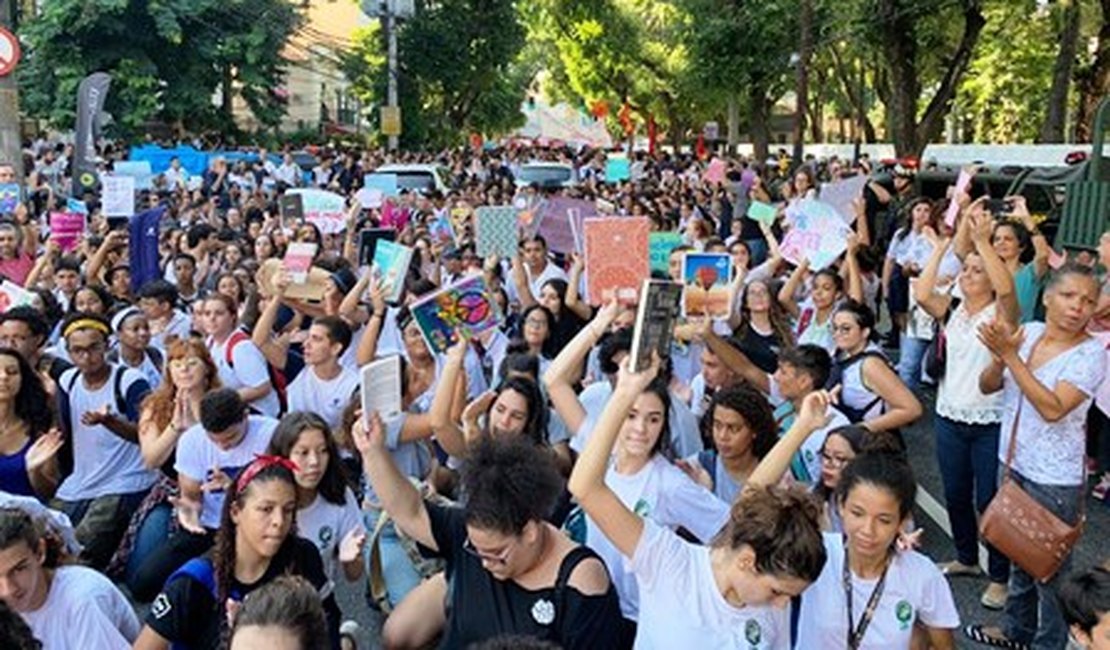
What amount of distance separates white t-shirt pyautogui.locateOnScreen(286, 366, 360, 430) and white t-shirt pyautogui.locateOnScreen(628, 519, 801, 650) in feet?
9.54

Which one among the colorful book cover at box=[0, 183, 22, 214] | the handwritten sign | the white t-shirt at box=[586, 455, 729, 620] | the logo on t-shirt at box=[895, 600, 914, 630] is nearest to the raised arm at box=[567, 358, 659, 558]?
the white t-shirt at box=[586, 455, 729, 620]

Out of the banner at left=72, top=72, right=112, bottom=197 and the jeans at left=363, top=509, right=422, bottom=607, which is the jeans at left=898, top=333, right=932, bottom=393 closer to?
the jeans at left=363, top=509, right=422, bottom=607

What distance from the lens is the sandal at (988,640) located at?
4801 mm

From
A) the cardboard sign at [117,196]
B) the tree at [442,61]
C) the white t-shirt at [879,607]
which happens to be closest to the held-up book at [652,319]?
the white t-shirt at [879,607]

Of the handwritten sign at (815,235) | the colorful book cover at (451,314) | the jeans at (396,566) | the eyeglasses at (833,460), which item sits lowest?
the jeans at (396,566)

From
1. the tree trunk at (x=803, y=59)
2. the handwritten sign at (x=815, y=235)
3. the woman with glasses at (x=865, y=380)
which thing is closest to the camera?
the woman with glasses at (x=865, y=380)

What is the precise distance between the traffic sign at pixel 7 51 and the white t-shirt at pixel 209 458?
9869 millimetres

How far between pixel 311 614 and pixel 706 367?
337 centimetres

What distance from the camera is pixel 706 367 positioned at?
5766 mm

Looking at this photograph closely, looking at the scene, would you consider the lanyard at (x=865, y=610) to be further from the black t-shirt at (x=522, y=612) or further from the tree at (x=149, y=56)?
the tree at (x=149, y=56)

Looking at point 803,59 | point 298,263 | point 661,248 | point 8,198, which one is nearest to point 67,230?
point 8,198

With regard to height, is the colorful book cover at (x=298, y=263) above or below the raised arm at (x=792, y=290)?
above

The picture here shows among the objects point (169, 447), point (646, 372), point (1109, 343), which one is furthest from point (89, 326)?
point (1109, 343)

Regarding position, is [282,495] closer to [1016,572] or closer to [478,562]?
[478,562]
